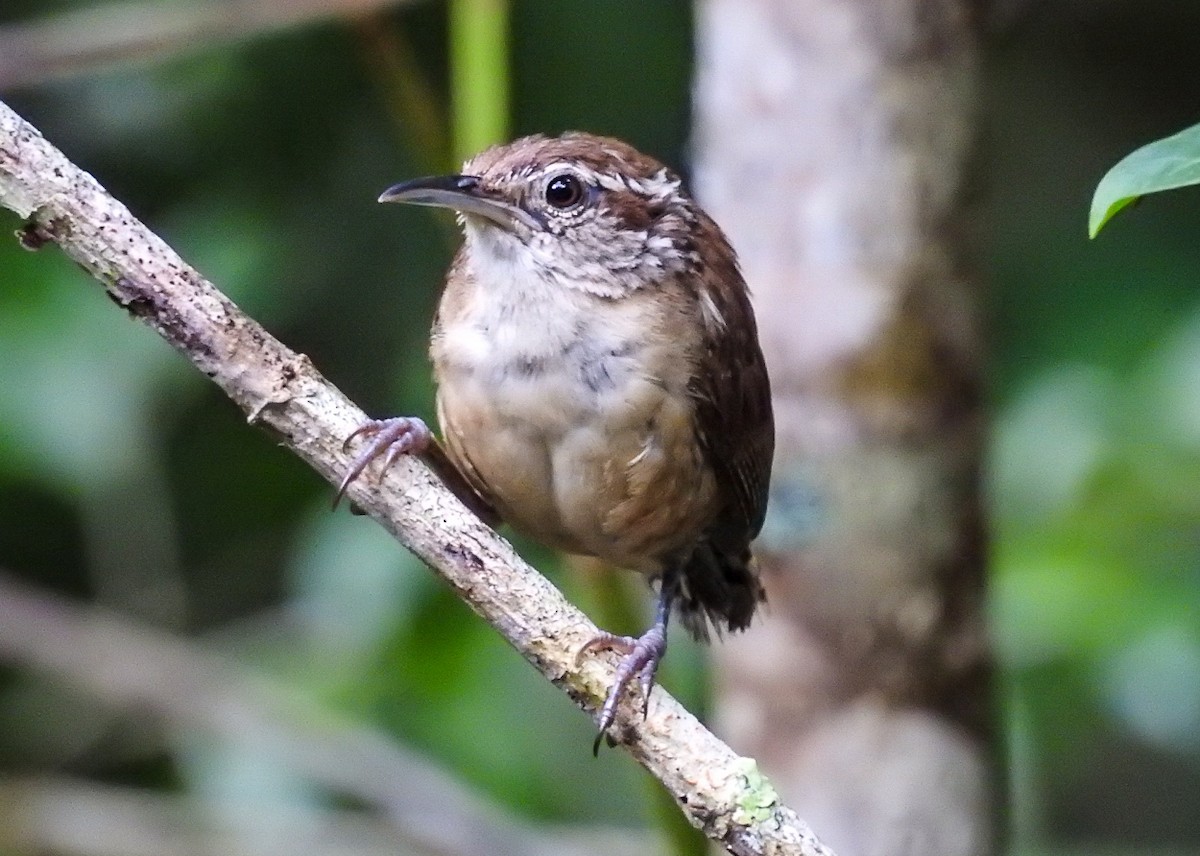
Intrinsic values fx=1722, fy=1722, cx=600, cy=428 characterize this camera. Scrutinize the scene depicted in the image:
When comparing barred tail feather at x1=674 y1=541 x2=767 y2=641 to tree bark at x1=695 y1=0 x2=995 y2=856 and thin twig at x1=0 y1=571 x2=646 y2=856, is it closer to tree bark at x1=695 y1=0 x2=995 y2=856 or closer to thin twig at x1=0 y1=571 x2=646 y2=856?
tree bark at x1=695 y1=0 x2=995 y2=856

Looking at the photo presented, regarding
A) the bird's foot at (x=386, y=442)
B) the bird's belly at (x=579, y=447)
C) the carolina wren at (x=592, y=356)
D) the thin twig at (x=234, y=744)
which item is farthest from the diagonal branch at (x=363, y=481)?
the thin twig at (x=234, y=744)

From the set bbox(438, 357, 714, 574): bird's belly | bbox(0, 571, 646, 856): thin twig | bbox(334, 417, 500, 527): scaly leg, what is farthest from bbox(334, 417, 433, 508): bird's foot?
bbox(0, 571, 646, 856): thin twig

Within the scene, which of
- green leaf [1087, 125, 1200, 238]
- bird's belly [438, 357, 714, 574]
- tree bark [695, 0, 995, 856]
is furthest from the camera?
tree bark [695, 0, 995, 856]

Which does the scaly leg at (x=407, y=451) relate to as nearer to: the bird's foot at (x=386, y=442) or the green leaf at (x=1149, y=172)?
the bird's foot at (x=386, y=442)

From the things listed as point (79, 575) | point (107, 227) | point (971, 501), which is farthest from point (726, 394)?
point (79, 575)

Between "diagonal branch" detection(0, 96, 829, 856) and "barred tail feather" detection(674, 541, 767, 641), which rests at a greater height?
"barred tail feather" detection(674, 541, 767, 641)

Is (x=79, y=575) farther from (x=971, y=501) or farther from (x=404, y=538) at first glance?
(x=404, y=538)
